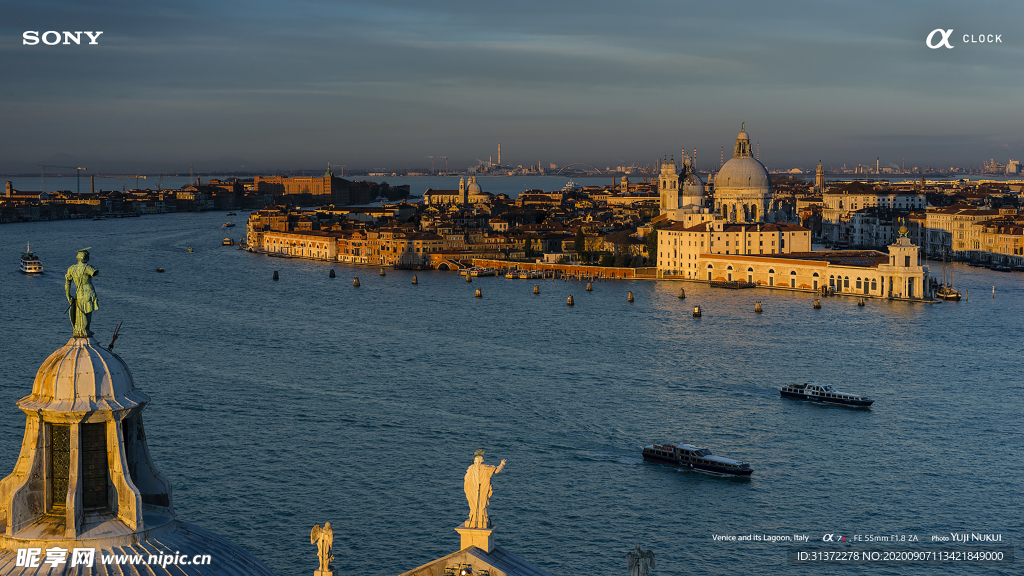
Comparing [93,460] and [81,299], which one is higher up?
[81,299]

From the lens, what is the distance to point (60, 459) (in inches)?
76.4

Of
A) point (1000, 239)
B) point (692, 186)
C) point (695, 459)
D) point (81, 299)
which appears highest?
point (692, 186)

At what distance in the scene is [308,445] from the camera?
841 cm

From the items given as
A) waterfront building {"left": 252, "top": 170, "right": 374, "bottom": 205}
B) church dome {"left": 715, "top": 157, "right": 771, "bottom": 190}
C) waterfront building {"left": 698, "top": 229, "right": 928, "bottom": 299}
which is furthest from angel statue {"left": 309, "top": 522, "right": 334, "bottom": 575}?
waterfront building {"left": 252, "top": 170, "right": 374, "bottom": 205}

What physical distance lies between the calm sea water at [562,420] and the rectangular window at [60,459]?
4166mm

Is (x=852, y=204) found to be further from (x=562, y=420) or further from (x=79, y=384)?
(x=79, y=384)

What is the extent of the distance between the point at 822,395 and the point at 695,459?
291 centimetres

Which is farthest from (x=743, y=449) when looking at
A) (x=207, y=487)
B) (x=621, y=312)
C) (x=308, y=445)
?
(x=621, y=312)

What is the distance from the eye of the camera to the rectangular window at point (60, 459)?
1.93 meters

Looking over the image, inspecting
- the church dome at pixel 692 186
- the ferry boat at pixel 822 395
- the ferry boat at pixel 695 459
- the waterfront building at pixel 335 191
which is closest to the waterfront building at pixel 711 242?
the church dome at pixel 692 186

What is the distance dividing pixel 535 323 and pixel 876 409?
6742mm

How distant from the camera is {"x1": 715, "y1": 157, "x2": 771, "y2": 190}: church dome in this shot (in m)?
31.4

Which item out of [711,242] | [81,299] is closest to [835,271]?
[711,242]

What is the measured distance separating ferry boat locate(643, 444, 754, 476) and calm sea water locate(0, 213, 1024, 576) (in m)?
0.10
